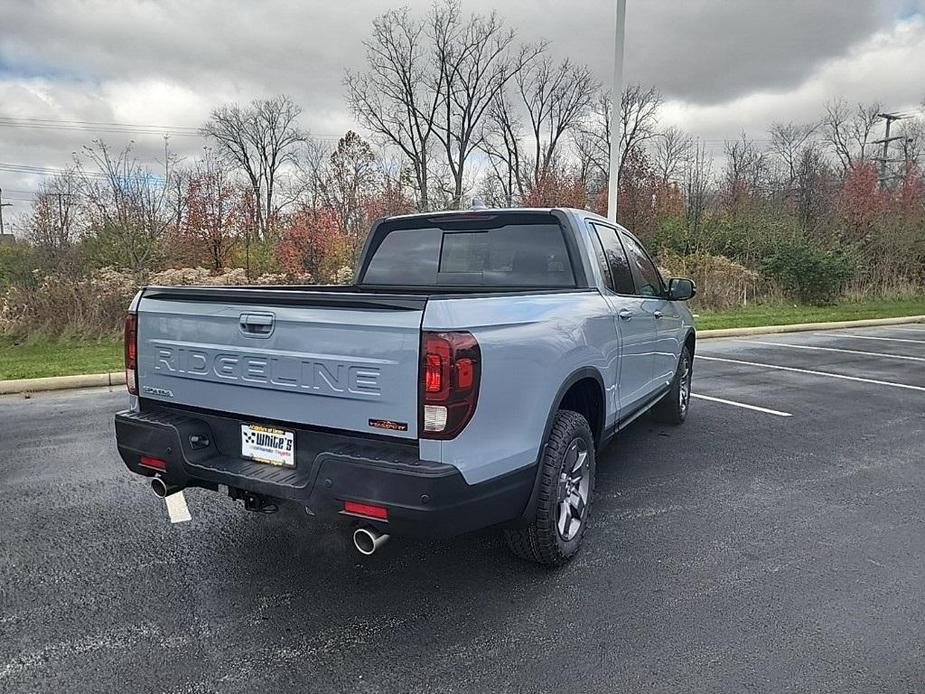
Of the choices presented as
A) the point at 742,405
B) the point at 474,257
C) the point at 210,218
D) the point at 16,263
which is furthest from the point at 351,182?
the point at 474,257

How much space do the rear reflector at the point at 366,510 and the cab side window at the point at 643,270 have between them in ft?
9.94

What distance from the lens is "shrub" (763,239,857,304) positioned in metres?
20.6

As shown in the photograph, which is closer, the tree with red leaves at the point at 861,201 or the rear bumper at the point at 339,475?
the rear bumper at the point at 339,475

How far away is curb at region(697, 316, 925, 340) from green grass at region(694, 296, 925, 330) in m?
0.30

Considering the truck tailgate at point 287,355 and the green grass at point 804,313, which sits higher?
the truck tailgate at point 287,355

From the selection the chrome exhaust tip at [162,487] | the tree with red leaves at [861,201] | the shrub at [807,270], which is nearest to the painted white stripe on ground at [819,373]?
the chrome exhaust tip at [162,487]

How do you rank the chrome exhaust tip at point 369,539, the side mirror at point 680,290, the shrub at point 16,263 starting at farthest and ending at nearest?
1. the shrub at point 16,263
2. the side mirror at point 680,290
3. the chrome exhaust tip at point 369,539

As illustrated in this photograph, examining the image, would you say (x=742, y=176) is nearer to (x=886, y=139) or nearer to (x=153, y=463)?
(x=886, y=139)

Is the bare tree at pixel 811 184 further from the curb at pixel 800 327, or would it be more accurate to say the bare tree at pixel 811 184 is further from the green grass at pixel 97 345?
the curb at pixel 800 327

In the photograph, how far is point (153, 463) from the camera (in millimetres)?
3176

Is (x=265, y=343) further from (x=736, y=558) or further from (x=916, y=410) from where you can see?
(x=916, y=410)

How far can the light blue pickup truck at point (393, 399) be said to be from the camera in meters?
2.55

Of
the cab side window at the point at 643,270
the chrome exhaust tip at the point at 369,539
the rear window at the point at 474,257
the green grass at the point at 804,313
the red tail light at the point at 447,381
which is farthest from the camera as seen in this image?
the green grass at the point at 804,313

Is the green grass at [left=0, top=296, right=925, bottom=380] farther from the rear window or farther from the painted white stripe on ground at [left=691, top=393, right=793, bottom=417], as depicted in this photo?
the painted white stripe on ground at [left=691, top=393, right=793, bottom=417]
